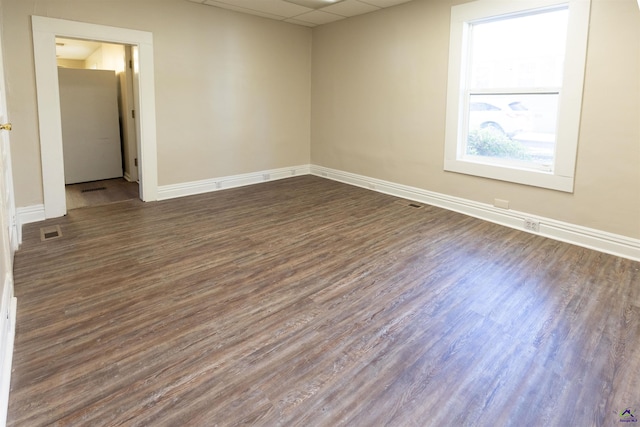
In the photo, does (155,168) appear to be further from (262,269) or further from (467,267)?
→ (467,267)

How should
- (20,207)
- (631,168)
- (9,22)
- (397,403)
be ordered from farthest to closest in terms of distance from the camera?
(20,207), (9,22), (631,168), (397,403)

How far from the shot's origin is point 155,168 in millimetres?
5145

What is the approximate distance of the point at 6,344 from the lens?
1.97m

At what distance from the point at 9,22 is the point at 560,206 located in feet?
18.8

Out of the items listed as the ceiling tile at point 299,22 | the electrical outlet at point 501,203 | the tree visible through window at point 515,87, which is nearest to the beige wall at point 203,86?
the ceiling tile at point 299,22

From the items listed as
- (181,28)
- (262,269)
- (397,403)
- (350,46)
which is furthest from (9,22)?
A: (397,403)

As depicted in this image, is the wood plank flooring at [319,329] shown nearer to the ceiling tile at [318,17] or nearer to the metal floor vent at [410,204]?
the metal floor vent at [410,204]

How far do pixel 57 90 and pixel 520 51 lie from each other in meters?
4.93

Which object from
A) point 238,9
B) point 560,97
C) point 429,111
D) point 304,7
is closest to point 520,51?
point 560,97

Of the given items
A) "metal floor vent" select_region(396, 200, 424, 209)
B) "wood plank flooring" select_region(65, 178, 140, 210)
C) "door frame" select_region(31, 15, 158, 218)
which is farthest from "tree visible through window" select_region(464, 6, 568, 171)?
"wood plank flooring" select_region(65, 178, 140, 210)

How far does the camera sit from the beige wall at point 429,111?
11.4 feet

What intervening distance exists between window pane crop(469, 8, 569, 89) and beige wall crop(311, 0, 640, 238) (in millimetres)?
321

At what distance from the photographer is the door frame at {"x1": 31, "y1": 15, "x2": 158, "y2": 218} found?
4.09 m

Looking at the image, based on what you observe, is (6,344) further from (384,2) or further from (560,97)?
(384,2)
